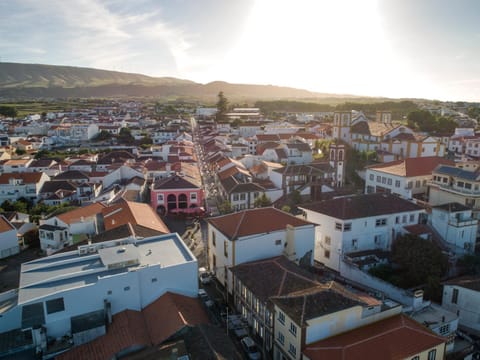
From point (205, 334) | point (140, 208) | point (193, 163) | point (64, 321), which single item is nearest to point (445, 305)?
point (205, 334)

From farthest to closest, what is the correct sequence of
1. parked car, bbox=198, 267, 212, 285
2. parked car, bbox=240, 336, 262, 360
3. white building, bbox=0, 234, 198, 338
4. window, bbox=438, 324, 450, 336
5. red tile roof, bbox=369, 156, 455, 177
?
red tile roof, bbox=369, 156, 455, 177
parked car, bbox=198, 267, 212, 285
window, bbox=438, 324, 450, 336
parked car, bbox=240, 336, 262, 360
white building, bbox=0, 234, 198, 338

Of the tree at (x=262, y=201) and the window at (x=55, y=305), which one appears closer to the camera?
the window at (x=55, y=305)

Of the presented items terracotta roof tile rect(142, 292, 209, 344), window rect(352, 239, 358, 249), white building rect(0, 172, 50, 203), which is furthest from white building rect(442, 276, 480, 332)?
white building rect(0, 172, 50, 203)

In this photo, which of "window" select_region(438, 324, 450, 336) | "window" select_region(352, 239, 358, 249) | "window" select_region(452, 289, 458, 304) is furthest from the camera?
"window" select_region(352, 239, 358, 249)

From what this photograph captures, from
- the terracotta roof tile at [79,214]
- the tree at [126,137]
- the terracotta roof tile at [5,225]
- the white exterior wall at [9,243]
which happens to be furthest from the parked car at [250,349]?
the tree at [126,137]

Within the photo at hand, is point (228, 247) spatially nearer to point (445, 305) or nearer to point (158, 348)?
point (158, 348)

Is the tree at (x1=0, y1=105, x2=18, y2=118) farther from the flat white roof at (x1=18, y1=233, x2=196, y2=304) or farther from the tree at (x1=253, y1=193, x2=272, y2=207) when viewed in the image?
the flat white roof at (x1=18, y1=233, x2=196, y2=304)

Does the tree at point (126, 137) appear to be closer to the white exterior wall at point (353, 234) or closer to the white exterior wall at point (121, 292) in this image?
the white exterior wall at point (353, 234)
